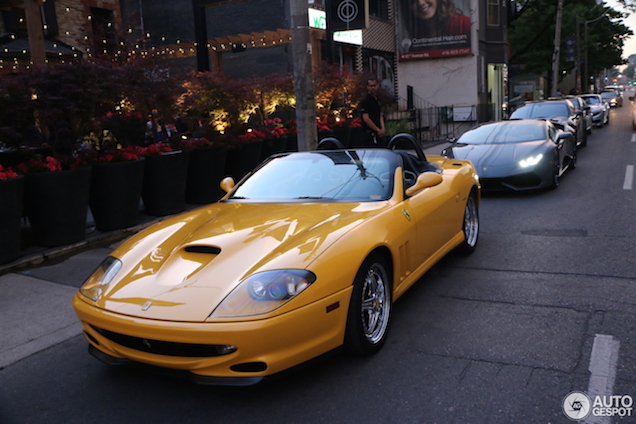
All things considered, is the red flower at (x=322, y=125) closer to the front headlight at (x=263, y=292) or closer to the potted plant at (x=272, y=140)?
the potted plant at (x=272, y=140)

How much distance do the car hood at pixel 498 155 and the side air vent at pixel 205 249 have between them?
22.7 feet

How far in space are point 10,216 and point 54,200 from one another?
2.09 ft

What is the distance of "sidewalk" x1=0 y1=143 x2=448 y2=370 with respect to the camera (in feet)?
14.7

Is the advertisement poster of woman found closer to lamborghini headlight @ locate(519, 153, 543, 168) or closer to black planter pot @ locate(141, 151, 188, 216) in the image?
lamborghini headlight @ locate(519, 153, 543, 168)

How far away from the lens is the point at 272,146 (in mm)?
11422

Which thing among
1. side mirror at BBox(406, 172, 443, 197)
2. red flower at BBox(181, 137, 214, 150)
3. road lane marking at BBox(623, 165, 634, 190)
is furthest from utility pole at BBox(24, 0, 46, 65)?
road lane marking at BBox(623, 165, 634, 190)

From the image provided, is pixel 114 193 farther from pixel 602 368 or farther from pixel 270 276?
pixel 602 368

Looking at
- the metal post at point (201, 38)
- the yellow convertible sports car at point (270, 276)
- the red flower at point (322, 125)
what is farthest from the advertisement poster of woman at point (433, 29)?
the yellow convertible sports car at point (270, 276)

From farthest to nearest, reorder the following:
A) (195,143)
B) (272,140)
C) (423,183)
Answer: (272,140), (195,143), (423,183)

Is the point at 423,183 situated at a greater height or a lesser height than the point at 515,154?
greater

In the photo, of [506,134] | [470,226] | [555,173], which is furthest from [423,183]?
[506,134]

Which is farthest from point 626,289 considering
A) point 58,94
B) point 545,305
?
point 58,94

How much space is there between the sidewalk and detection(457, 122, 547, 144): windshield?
6408mm

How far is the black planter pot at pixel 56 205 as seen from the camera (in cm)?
670
